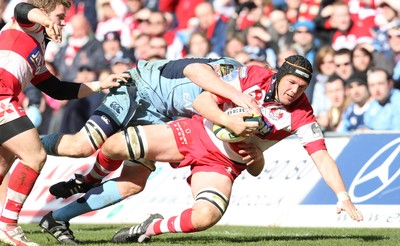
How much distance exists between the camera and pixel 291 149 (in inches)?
490

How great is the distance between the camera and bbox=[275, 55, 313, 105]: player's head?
8859 millimetres

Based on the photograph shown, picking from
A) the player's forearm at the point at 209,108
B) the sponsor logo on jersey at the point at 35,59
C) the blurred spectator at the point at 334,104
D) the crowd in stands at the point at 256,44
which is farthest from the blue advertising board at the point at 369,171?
the sponsor logo on jersey at the point at 35,59

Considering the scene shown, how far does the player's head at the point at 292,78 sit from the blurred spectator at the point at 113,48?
8842mm

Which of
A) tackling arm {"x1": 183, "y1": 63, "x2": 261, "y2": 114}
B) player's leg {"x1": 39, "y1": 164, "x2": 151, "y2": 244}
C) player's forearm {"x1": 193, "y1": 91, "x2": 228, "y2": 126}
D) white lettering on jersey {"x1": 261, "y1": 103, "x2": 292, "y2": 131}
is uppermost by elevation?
tackling arm {"x1": 183, "y1": 63, "x2": 261, "y2": 114}

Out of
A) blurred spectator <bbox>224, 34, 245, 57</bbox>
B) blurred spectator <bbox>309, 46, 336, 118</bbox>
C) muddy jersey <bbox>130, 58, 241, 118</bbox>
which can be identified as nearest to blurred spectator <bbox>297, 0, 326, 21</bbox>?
blurred spectator <bbox>224, 34, 245, 57</bbox>

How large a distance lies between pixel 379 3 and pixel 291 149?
4655 millimetres

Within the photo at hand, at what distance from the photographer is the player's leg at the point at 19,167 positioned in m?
8.52

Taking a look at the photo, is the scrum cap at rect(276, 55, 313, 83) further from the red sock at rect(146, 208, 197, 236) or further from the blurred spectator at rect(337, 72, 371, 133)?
the blurred spectator at rect(337, 72, 371, 133)

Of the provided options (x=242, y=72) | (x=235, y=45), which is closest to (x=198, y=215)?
(x=242, y=72)

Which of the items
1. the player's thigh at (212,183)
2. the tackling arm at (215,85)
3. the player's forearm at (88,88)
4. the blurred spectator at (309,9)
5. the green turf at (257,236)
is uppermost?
the tackling arm at (215,85)

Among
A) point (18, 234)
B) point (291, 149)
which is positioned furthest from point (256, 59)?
point (18, 234)

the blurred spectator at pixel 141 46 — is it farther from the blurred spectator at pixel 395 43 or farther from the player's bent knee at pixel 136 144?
the player's bent knee at pixel 136 144

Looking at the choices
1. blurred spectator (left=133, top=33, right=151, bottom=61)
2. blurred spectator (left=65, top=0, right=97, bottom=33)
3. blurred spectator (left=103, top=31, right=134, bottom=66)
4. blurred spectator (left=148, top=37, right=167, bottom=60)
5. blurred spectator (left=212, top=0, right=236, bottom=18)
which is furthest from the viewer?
blurred spectator (left=65, top=0, right=97, bottom=33)

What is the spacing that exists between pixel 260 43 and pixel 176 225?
25.8 ft
